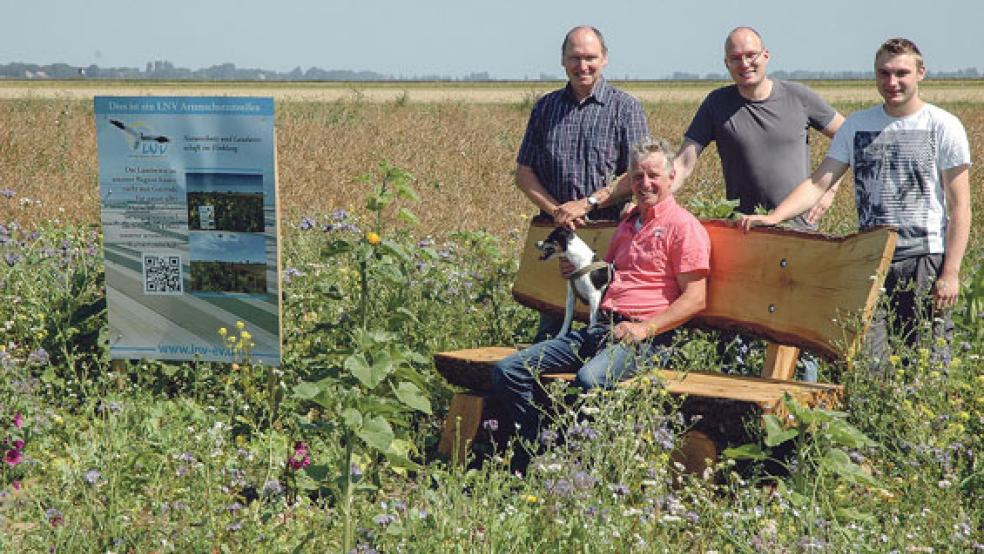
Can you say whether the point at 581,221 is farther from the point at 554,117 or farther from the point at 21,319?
the point at 21,319

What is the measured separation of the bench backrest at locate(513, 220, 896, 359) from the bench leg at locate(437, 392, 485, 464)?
1.10 metres

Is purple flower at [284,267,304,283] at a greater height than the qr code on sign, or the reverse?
the qr code on sign

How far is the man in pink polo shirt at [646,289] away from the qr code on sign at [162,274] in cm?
189

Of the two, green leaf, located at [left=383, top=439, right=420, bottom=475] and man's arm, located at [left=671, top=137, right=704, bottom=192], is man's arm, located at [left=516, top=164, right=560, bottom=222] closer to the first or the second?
man's arm, located at [left=671, top=137, right=704, bottom=192]

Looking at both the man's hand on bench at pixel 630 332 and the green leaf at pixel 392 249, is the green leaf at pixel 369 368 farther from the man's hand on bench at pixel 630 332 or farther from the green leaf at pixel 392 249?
the man's hand on bench at pixel 630 332

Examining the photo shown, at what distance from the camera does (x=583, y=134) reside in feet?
19.4

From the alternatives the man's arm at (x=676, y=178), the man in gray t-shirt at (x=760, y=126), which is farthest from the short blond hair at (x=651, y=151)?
the man in gray t-shirt at (x=760, y=126)

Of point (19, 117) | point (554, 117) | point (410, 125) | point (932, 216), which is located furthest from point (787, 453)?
point (19, 117)

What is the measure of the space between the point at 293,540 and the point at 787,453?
6.40 ft

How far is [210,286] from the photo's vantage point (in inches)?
236

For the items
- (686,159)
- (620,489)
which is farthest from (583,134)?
(620,489)

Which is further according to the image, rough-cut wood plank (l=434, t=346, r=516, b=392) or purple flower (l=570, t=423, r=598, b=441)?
rough-cut wood plank (l=434, t=346, r=516, b=392)

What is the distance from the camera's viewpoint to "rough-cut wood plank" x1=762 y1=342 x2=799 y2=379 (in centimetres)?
548

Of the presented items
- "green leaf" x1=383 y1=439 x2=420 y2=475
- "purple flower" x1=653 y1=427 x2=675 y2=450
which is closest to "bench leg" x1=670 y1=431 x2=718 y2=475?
"purple flower" x1=653 y1=427 x2=675 y2=450
